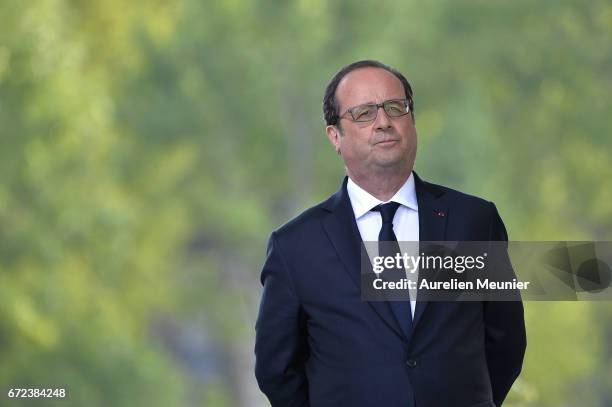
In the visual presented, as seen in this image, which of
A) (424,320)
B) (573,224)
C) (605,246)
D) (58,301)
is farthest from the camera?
(573,224)

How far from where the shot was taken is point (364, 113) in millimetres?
2861

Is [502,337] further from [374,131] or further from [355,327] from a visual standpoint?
[374,131]

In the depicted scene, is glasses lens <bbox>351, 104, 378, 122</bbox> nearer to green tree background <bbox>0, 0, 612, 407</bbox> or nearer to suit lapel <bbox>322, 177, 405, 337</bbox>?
suit lapel <bbox>322, 177, 405, 337</bbox>

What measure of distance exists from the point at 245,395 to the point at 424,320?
1923cm

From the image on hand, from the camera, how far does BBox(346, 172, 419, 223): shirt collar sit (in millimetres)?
2871

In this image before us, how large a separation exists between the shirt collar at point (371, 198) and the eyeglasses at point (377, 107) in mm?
154

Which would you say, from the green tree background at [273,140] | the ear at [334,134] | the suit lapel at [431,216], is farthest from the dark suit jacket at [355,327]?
the green tree background at [273,140]

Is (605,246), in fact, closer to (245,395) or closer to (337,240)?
(337,240)

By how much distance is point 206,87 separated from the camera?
21797 mm

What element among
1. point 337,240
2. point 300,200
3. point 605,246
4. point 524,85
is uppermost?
point 524,85

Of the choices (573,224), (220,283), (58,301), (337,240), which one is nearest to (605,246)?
(337,240)

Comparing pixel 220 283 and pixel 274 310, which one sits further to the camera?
pixel 220 283

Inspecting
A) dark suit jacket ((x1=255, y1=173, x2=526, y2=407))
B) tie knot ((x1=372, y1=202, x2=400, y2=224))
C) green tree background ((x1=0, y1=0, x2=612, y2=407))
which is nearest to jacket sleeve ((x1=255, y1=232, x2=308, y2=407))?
dark suit jacket ((x1=255, y1=173, x2=526, y2=407))

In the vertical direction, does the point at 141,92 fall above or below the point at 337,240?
above
